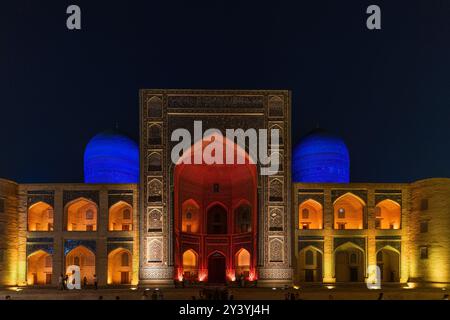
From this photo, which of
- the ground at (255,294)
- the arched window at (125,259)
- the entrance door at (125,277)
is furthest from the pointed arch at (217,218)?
the ground at (255,294)

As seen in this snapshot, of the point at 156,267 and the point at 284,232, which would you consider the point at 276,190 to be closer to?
the point at 284,232

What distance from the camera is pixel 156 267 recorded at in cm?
2553

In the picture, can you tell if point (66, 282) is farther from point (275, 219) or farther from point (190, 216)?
point (275, 219)

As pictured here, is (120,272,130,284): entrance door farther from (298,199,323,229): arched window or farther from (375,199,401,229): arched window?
(375,199,401,229): arched window

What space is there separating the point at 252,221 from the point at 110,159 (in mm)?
7973

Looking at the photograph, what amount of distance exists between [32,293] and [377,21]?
19.9m

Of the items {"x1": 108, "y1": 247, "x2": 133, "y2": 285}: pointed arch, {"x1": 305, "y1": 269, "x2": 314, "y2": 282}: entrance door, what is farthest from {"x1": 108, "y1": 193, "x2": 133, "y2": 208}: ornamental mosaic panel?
{"x1": 305, "y1": 269, "x2": 314, "y2": 282}: entrance door

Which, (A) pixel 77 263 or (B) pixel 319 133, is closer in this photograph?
(A) pixel 77 263

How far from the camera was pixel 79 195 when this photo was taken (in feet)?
86.8

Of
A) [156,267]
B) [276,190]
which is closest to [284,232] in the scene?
[276,190]

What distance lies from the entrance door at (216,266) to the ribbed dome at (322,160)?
5962mm

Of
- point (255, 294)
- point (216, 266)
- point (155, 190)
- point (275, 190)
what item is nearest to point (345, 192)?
point (275, 190)

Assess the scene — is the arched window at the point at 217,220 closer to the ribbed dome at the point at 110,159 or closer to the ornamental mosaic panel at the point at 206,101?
the ribbed dome at the point at 110,159
